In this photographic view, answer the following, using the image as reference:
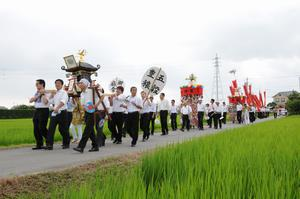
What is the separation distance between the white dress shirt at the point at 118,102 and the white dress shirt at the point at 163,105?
15.6 ft

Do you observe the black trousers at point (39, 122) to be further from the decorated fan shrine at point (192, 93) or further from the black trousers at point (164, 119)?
the decorated fan shrine at point (192, 93)

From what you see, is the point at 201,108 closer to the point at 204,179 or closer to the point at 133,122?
the point at 133,122

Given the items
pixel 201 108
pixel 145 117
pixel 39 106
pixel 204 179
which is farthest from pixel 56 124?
pixel 201 108

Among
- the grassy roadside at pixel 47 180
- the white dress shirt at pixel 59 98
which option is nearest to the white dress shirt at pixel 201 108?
the white dress shirt at pixel 59 98

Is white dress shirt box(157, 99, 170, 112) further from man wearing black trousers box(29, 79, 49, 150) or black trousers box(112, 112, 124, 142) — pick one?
man wearing black trousers box(29, 79, 49, 150)

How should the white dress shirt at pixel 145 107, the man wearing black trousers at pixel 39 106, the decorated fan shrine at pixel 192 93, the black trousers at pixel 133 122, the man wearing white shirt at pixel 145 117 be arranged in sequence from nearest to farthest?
the man wearing black trousers at pixel 39 106, the black trousers at pixel 133 122, the man wearing white shirt at pixel 145 117, the white dress shirt at pixel 145 107, the decorated fan shrine at pixel 192 93

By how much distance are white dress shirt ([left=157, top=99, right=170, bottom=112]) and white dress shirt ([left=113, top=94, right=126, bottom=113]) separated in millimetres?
4744

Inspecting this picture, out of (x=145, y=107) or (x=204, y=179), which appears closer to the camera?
(x=204, y=179)

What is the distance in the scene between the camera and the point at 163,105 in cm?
1427

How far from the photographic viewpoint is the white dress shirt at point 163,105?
14.2 m

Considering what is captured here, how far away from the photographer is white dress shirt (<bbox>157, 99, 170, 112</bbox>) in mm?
14195

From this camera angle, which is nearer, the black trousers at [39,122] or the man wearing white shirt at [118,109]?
the black trousers at [39,122]

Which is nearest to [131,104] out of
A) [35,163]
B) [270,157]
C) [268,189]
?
[35,163]

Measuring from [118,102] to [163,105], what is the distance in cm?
494
